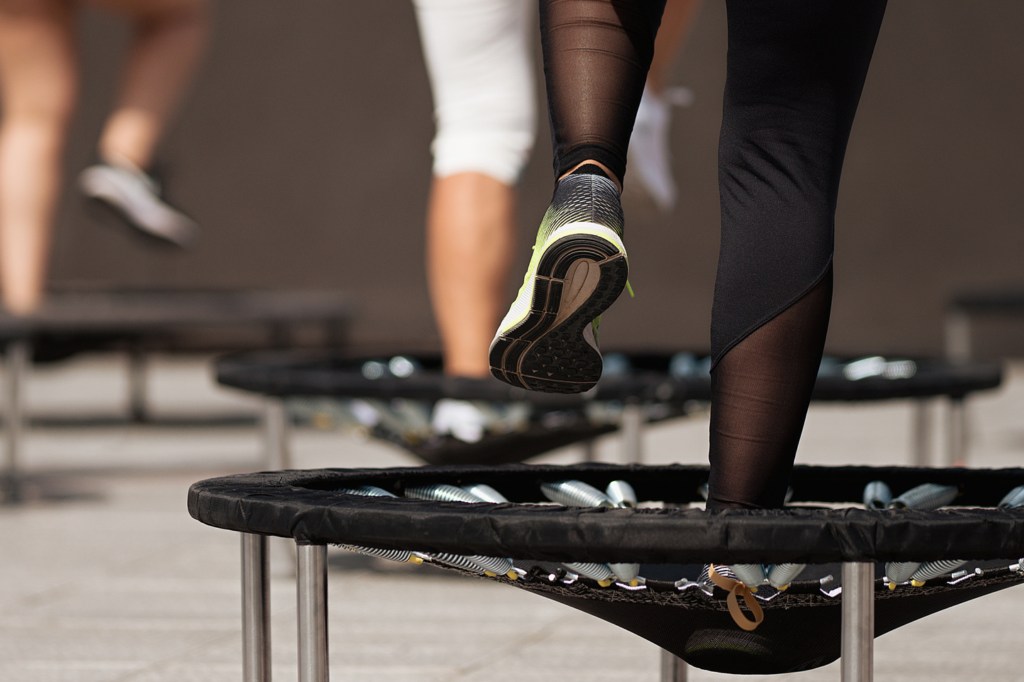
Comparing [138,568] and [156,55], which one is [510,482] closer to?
[138,568]

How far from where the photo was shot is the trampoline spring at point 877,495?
1.73 metres

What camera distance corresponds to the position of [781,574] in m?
1.36

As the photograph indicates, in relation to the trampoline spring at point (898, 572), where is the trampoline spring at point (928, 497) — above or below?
→ above

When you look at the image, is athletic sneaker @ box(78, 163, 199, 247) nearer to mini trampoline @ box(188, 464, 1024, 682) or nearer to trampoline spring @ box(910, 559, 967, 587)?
mini trampoline @ box(188, 464, 1024, 682)

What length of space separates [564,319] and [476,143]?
160cm

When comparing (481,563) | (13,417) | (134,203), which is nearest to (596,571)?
(481,563)

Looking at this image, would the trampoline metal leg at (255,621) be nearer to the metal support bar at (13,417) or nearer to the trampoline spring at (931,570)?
the trampoline spring at (931,570)

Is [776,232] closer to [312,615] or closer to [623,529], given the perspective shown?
[623,529]

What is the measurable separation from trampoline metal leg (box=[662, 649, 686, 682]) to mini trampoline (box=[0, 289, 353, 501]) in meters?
2.54

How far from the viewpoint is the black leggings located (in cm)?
139

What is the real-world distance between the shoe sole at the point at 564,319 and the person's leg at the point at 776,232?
0.36 feet

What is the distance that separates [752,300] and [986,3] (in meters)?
7.52

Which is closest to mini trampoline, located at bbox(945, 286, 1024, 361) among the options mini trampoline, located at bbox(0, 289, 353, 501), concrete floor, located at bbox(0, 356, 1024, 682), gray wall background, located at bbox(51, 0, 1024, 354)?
concrete floor, located at bbox(0, 356, 1024, 682)

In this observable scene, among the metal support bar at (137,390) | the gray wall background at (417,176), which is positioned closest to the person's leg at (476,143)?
the metal support bar at (137,390)
